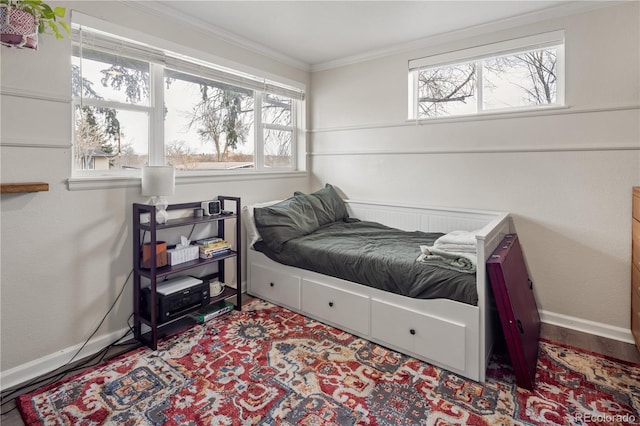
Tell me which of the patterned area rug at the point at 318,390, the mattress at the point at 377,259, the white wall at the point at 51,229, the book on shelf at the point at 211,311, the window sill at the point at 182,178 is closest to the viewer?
the patterned area rug at the point at 318,390

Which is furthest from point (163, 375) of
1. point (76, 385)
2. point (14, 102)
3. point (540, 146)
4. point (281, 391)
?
point (540, 146)

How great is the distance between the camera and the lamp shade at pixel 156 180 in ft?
7.82

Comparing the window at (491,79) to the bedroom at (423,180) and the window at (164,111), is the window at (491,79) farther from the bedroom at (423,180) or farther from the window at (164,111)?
the window at (164,111)

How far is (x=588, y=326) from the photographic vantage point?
260 cm

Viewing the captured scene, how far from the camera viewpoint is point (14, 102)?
75.9 inches

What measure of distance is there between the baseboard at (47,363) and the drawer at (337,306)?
1.41m

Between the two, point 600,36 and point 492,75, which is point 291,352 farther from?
point 600,36

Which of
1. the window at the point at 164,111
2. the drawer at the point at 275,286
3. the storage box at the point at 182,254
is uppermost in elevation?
the window at the point at 164,111

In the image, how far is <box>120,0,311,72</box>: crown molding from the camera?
249cm

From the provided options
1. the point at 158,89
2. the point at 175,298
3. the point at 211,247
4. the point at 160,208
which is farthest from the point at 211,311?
the point at 158,89

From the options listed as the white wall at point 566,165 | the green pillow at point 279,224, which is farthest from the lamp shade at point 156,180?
the white wall at point 566,165

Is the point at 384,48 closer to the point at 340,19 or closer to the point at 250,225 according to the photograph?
the point at 340,19

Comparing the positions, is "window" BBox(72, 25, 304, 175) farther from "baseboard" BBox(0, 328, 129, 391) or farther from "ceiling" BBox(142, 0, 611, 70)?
"baseboard" BBox(0, 328, 129, 391)

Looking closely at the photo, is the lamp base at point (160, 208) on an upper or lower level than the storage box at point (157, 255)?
upper
